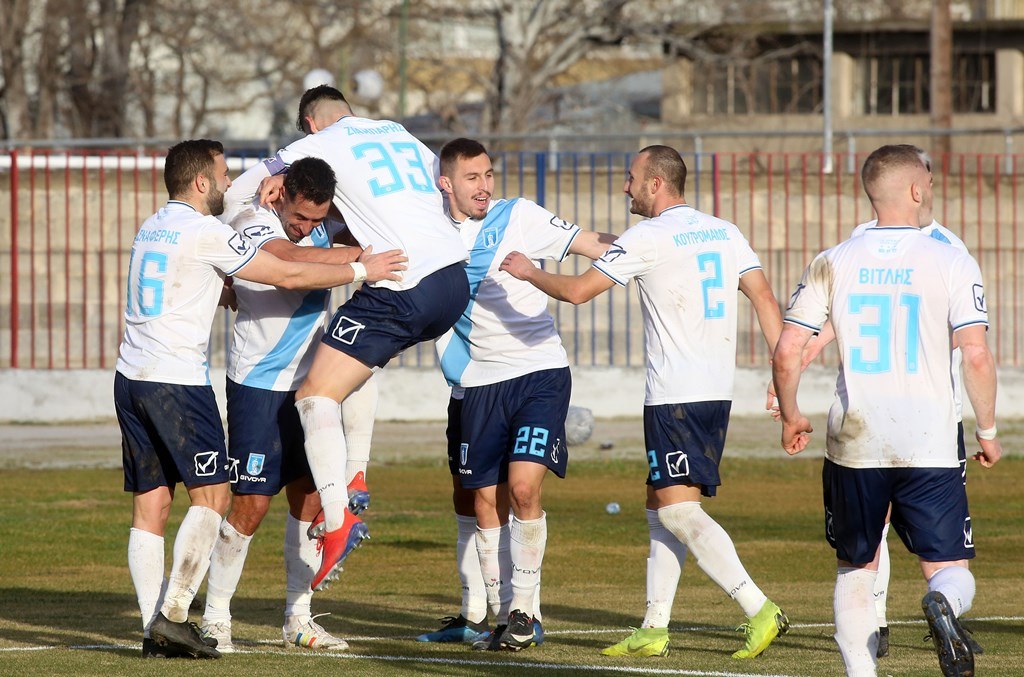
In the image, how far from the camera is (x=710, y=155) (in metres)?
19.3

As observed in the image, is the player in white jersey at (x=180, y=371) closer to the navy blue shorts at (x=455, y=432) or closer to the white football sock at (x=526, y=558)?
the navy blue shorts at (x=455, y=432)

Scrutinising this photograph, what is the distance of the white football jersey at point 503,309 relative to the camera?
7781 millimetres

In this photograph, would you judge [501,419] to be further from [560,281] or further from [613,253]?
[613,253]

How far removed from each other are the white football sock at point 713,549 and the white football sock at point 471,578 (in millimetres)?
1179

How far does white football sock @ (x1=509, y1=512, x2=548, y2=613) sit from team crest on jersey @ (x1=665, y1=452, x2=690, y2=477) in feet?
2.27

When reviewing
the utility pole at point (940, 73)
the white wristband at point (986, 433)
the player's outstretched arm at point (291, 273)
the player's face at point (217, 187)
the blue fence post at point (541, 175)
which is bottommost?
the white wristband at point (986, 433)

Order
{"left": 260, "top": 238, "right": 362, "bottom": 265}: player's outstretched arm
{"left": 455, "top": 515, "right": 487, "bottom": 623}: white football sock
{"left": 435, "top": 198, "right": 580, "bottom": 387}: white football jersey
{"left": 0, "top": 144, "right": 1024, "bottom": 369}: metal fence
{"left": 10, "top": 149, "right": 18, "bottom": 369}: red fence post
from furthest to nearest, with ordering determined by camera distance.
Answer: {"left": 0, "top": 144, "right": 1024, "bottom": 369}: metal fence
{"left": 10, "top": 149, "right": 18, "bottom": 369}: red fence post
{"left": 455, "top": 515, "right": 487, "bottom": 623}: white football sock
{"left": 435, "top": 198, "right": 580, "bottom": 387}: white football jersey
{"left": 260, "top": 238, "right": 362, "bottom": 265}: player's outstretched arm

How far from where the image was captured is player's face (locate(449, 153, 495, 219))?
25.3ft

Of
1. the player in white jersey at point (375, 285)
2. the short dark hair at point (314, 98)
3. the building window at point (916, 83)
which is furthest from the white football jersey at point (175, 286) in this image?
the building window at point (916, 83)

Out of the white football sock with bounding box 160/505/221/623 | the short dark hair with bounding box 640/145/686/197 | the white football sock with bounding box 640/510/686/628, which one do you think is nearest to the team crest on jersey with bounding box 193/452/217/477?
the white football sock with bounding box 160/505/221/623

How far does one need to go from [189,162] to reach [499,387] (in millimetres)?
1853

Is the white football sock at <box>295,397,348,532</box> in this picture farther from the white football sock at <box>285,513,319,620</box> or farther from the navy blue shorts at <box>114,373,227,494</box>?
the white football sock at <box>285,513,319,620</box>

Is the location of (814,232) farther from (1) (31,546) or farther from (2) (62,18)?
(2) (62,18)

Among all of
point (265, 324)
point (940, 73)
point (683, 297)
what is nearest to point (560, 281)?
point (683, 297)
